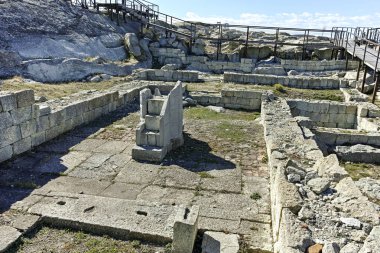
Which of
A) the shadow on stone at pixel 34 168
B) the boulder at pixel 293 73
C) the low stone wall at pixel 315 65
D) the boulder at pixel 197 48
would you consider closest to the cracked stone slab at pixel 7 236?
the shadow on stone at pixel 34 168

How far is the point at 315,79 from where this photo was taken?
19109mm

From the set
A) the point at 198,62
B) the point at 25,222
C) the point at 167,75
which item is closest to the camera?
the point at 25,222

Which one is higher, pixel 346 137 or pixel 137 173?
pixel 346 137

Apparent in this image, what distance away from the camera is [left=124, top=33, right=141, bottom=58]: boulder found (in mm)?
24420

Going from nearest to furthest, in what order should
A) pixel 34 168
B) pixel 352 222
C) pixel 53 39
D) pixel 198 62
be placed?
pixel 352 222, pixel 34 168, pixel 53 39, pixel 198 62

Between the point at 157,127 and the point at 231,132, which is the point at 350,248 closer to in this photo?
the point at 157,127

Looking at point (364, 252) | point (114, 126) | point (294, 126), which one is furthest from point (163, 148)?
point (364, 252)

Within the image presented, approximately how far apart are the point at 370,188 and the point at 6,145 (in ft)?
26.0

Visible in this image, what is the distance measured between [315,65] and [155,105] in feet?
67.9

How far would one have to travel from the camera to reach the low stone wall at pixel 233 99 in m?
14.4

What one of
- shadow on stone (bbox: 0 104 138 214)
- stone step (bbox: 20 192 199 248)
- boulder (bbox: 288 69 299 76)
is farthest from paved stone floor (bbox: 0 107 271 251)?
boulder (bbox: 288 69 299 76)

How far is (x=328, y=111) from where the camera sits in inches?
542

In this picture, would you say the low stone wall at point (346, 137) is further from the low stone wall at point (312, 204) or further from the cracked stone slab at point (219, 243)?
the cracked stone slab at point (219, 243)

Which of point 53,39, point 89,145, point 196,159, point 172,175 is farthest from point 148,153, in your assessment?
point 53,39
